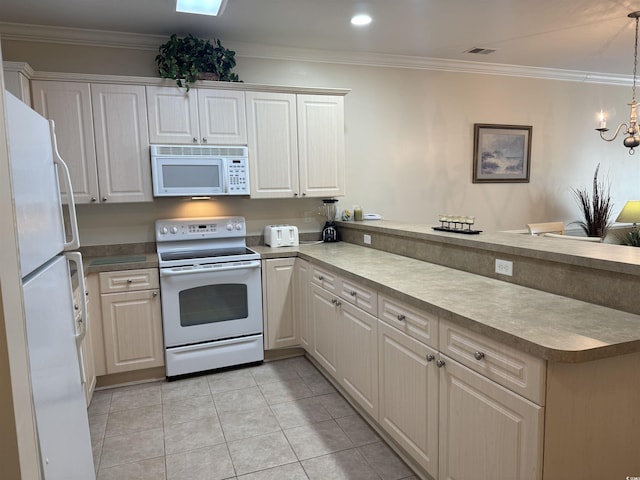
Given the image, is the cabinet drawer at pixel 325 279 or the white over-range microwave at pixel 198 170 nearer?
the cabinet drawer at pixel 325 279

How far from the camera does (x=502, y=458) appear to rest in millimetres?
1526

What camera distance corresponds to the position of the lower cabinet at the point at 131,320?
3139mm

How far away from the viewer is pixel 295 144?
376 centimetres

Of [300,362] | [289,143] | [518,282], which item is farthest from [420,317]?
[289,143]

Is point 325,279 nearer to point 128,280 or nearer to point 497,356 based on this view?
point 128,280

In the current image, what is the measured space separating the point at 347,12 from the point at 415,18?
549mm

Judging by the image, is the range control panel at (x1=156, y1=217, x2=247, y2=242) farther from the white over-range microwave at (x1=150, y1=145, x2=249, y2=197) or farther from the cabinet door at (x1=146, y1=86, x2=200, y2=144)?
the cabinet door at (x1=146, y1=86, x2=200, y2=144)

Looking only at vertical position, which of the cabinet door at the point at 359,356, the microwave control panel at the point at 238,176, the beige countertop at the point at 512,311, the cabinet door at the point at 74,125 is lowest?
the cabinet door at the point at 359,356

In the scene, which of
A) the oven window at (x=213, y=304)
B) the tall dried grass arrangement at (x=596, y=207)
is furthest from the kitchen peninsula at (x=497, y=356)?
the tall dried grass arrangement at (x=596, y=207)

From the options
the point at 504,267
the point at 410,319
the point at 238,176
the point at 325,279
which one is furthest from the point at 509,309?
the point at 238,176

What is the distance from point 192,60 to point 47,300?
2551 millimetres

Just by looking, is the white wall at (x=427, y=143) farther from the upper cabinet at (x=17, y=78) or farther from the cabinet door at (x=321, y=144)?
the upper cabinet at (x=17, y=78)

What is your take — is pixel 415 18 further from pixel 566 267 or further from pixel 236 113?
pixel 566 267

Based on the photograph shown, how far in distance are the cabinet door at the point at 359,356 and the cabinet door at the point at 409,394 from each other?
3.0 inches
